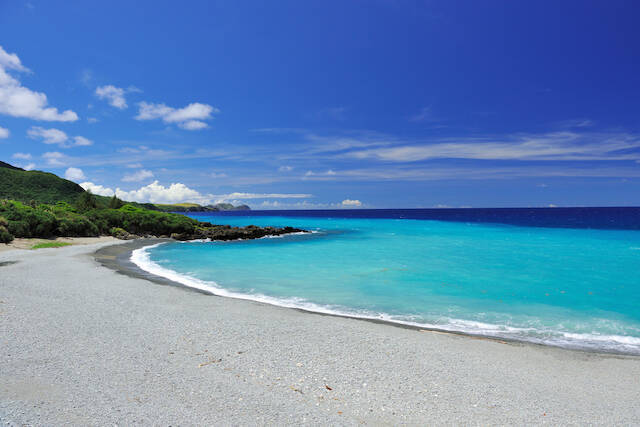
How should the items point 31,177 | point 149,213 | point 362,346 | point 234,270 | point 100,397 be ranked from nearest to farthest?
point 100,397, point 362,346, point 234,270, point 149,213, point 31,177

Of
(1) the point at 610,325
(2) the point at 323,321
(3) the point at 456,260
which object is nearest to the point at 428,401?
(2) the point at 323,321

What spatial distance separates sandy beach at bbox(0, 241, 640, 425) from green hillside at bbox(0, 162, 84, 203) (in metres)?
95.8

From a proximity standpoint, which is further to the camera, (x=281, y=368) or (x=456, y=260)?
(x=456, y=260)

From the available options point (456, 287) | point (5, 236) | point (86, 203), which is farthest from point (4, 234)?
point (456, 287)

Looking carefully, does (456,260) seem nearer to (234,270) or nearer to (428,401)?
(234,270)

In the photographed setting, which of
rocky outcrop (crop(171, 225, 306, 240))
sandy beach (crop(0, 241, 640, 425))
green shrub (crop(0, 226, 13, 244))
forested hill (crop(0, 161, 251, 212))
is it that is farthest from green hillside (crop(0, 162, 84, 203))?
sandy beach (crop(0, 241, 640, 425))

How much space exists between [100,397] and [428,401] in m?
4.91

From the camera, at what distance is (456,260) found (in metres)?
25.2

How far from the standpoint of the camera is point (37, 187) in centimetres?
9212

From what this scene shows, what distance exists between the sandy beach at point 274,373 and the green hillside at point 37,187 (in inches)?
3772

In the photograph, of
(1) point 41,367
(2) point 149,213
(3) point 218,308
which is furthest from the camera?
(2) point 149,213

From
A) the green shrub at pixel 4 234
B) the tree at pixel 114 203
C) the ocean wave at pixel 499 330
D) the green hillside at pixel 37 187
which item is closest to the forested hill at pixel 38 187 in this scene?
the green hillside at pixel 37 187

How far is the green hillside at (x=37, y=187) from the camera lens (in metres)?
84.2

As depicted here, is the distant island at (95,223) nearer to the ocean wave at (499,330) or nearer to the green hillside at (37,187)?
the ocean wave at (499,330)
